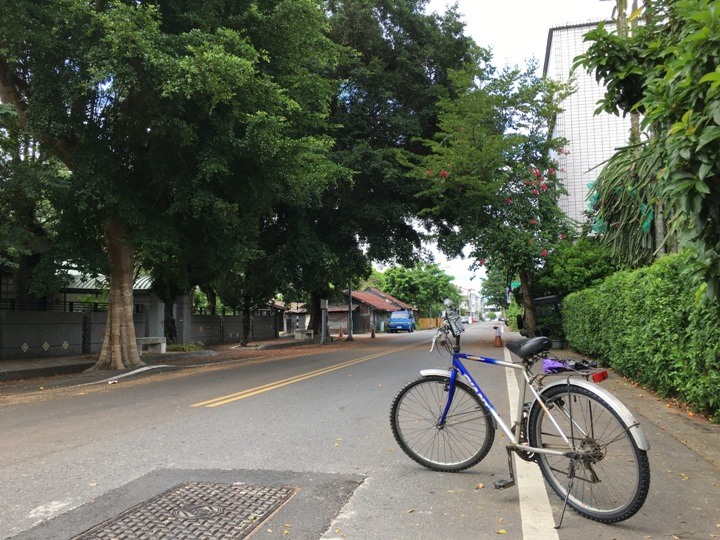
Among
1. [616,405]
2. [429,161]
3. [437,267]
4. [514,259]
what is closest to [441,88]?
[429,161]

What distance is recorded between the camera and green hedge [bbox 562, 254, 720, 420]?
666 cm

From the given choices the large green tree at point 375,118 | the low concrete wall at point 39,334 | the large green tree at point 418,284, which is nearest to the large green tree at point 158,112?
the low concrete wall at point 39,334

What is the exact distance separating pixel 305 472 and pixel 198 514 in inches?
48.3

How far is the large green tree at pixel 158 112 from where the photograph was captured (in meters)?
11.2

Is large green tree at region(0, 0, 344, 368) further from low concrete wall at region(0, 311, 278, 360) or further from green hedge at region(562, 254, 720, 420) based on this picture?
green hedge at region(562, 254, 720, 420)

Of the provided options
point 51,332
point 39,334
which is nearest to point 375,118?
point 51,332

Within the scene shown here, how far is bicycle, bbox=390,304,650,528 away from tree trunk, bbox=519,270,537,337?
62.0 feet

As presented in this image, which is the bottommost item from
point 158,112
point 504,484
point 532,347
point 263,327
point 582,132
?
point 504,484

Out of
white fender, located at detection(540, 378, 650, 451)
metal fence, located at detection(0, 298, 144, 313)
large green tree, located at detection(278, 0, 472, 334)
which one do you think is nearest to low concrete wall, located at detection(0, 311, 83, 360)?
metal fence, located at detection(0, 298, 144, 313)

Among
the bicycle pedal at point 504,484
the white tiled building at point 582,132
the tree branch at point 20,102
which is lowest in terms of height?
the bicycle pedal at point 504,484

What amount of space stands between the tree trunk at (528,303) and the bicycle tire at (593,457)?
1949 cm

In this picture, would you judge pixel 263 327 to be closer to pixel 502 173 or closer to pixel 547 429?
pixel 502 173

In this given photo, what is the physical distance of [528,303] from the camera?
76.8 feet

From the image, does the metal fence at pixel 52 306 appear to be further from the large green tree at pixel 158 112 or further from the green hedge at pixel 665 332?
the green hedge at pixel 665 332
